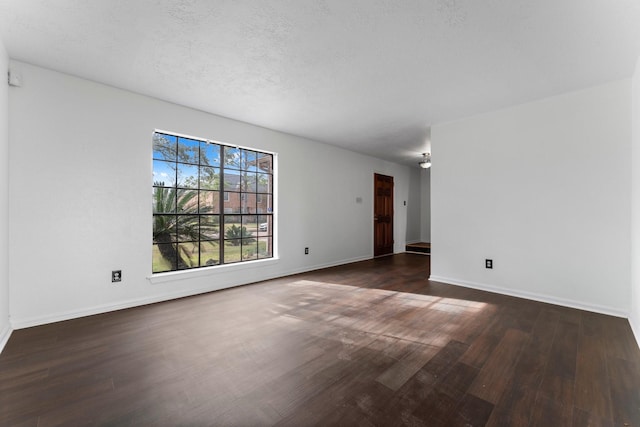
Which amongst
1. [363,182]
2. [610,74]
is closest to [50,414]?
[610,74]

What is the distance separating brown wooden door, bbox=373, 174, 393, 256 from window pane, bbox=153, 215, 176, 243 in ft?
15.4

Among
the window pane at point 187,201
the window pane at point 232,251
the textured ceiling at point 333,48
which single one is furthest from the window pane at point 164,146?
the window pane at point 232,251

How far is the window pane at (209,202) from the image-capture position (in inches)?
164

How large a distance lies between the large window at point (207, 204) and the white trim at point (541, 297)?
10.1 ft

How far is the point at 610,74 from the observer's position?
9.53 ft

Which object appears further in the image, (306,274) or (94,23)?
(306,274)

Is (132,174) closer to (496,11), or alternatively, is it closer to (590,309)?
(496,11)

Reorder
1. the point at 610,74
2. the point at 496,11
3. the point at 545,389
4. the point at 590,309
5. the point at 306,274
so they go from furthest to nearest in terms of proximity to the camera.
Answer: the point at 306,274 → the point at 590,309 → the point at 610,74 → the point at 496,11 → the point at 545,389

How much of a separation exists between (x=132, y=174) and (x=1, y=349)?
1933mm

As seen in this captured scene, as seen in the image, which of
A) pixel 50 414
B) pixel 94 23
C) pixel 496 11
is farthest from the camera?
pixel 94 23

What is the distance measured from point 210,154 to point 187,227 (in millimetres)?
1155

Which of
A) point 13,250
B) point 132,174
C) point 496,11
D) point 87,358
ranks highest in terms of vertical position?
point 496,11

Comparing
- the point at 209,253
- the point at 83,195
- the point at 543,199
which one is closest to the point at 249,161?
the point at 209,253

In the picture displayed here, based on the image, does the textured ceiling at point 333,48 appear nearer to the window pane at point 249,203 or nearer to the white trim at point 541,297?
the window pane at point 249,203
